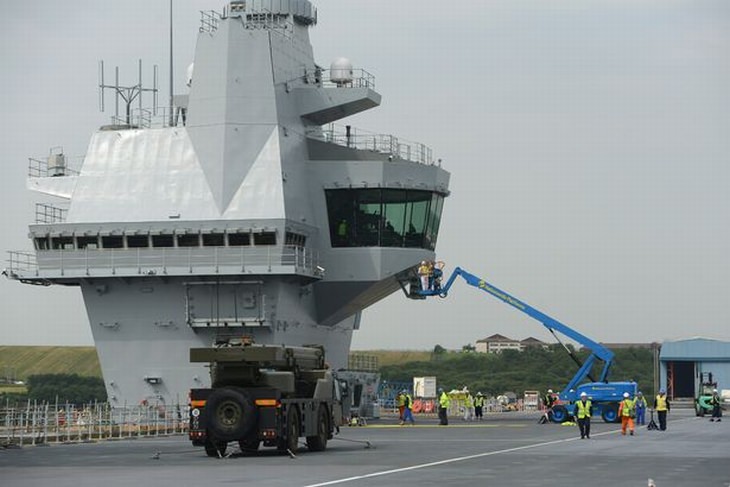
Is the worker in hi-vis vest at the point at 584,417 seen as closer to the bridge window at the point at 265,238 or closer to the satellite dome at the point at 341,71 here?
the bridge window at the point at 265,238

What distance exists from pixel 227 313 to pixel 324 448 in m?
27.8

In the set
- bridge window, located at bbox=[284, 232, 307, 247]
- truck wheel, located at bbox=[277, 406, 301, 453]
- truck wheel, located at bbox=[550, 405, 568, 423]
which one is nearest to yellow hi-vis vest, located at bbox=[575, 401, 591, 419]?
truck wheel, located at bbox=[277, 406, 301, 453]

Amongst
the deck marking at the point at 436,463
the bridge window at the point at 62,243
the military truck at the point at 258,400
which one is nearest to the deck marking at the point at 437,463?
the deck marking at the point at 436,463

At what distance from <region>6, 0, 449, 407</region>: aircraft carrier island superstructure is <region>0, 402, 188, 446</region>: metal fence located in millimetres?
4568

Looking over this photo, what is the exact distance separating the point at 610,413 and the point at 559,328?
785cm

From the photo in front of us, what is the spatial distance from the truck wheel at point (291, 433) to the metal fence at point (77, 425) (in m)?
10.7

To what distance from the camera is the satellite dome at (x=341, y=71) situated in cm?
6956

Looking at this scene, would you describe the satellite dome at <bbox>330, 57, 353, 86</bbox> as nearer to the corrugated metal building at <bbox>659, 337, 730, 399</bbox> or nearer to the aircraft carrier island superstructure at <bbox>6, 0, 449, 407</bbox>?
the aircraft carrier island superstructure at <bbox>6, 0, 449, 407</bbox>

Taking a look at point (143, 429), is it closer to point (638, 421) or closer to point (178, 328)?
point (178, 328)

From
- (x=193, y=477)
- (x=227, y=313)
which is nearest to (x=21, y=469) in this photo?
(x=193, y=477)

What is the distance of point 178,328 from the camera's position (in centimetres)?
6425

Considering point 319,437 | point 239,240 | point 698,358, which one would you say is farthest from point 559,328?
Answer: point 698,358

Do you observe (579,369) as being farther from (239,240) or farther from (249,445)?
(249,445)

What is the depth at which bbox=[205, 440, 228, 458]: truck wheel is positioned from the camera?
110ft
